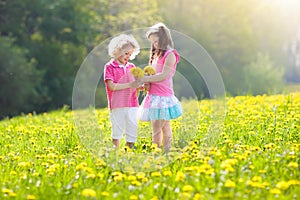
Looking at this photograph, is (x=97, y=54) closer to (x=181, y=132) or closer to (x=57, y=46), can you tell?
(x=181, y=132)

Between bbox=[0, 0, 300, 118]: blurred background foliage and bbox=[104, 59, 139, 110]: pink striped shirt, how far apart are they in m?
0.96

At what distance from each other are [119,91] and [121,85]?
89mm

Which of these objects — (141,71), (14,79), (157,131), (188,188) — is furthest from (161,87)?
(14,79)

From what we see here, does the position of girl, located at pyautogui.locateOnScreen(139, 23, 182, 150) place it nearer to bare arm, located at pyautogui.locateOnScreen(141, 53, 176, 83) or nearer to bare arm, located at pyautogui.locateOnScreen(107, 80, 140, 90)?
bare arm, located at pyautogui.locateOnScreen(141, 53, 176, 83)

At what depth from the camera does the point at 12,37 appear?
2555 cm

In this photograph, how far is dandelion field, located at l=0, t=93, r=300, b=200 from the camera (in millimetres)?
3791

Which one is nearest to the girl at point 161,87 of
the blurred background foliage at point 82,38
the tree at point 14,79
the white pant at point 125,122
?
the white pant at point 125,122

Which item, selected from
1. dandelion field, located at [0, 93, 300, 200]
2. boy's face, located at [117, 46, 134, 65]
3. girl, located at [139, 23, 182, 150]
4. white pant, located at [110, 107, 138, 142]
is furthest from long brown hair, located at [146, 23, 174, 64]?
dandelion field, located at [0, 93, 300, 200]

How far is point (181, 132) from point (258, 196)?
233 cm

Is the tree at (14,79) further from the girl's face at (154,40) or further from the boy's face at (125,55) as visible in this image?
the girl's face at (154,40)

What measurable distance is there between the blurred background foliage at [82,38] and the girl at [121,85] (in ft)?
3.21

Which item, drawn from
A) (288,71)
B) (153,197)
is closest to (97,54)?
(153,197)

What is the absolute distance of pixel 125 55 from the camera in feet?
17.8

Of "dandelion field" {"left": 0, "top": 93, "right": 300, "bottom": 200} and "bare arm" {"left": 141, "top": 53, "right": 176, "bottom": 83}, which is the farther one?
"bare arm" {"left": 141, "top": 53, "right": 176, "bottom": 83}
